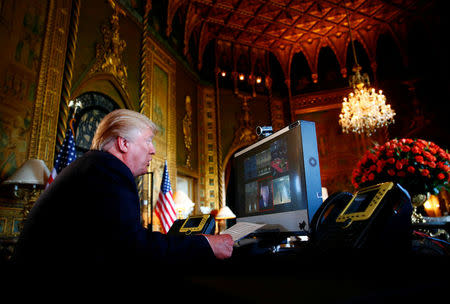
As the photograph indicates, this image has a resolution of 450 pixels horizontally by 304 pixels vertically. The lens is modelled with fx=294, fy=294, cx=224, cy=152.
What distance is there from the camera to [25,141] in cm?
374

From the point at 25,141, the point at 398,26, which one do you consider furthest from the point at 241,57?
the point at 25,141

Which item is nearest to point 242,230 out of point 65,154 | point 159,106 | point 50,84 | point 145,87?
point 65,154

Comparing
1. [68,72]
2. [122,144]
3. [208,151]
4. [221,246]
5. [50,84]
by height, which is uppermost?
[68,72]

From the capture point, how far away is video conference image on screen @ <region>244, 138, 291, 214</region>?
5.60ft

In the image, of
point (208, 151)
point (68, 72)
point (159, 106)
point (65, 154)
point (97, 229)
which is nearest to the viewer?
point (97, 229)

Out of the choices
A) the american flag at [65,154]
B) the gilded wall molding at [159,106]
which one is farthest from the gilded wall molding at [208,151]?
the american flag at [65,154]

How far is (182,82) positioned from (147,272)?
8.03 meters

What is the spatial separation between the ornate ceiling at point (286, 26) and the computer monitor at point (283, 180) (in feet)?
22.3

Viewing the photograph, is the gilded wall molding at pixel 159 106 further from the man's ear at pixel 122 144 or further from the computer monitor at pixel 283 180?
the man's ear at pixel 122 144

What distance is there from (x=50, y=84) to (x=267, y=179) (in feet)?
12.2

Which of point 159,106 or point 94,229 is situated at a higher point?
point 159,106

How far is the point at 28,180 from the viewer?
10.8 feet

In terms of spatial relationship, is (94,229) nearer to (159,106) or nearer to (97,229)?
(97,229)

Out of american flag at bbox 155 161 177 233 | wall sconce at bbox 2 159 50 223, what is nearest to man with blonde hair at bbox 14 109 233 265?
wall sconce at bbox 2 159 50 223
